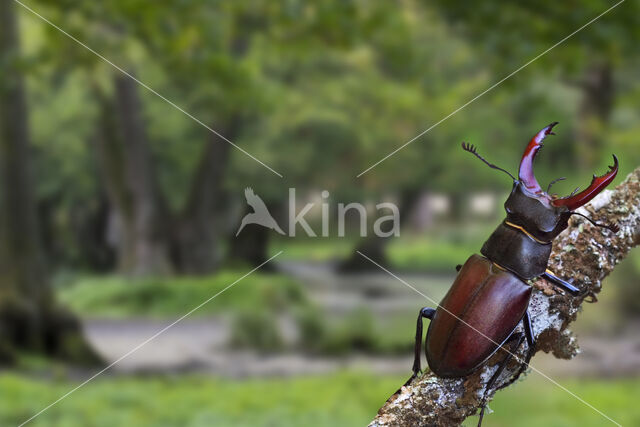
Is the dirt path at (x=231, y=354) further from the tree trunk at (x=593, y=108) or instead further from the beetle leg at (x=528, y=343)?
the beetle leg at (x=528, y=343)

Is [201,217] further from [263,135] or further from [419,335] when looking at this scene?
[419,335]

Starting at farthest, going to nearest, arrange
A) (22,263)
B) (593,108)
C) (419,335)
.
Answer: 1. (593,108)
2. (22,263)
3. (419,335)

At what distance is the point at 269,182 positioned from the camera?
1463 centimetres

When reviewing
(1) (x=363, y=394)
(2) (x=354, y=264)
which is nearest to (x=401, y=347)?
(1) (x=363, y=394)

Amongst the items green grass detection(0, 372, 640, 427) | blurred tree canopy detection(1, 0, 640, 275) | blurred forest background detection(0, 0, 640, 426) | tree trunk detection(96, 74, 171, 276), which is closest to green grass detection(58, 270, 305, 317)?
blurred forest background detection(0, 0, 640, 426)

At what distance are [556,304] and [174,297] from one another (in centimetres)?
1207

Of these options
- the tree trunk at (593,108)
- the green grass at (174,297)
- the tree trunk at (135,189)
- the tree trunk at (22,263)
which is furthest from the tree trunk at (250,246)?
the tree trunk at (593,108)

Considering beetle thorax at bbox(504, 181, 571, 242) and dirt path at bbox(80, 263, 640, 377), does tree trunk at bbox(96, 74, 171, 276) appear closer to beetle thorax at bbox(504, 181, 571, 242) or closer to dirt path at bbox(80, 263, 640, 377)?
dirt path at bbox(80, 263, 640, 377)

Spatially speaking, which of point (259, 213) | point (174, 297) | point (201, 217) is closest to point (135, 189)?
point (201, 217)

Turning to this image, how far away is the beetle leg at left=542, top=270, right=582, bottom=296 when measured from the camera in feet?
2.48

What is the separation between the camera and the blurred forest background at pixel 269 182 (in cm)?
604

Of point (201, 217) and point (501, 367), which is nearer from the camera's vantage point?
point (501, 367)

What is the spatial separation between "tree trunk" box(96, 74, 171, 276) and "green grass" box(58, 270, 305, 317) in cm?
73

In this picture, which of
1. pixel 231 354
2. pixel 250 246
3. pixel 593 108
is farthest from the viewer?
pixel 250 246
